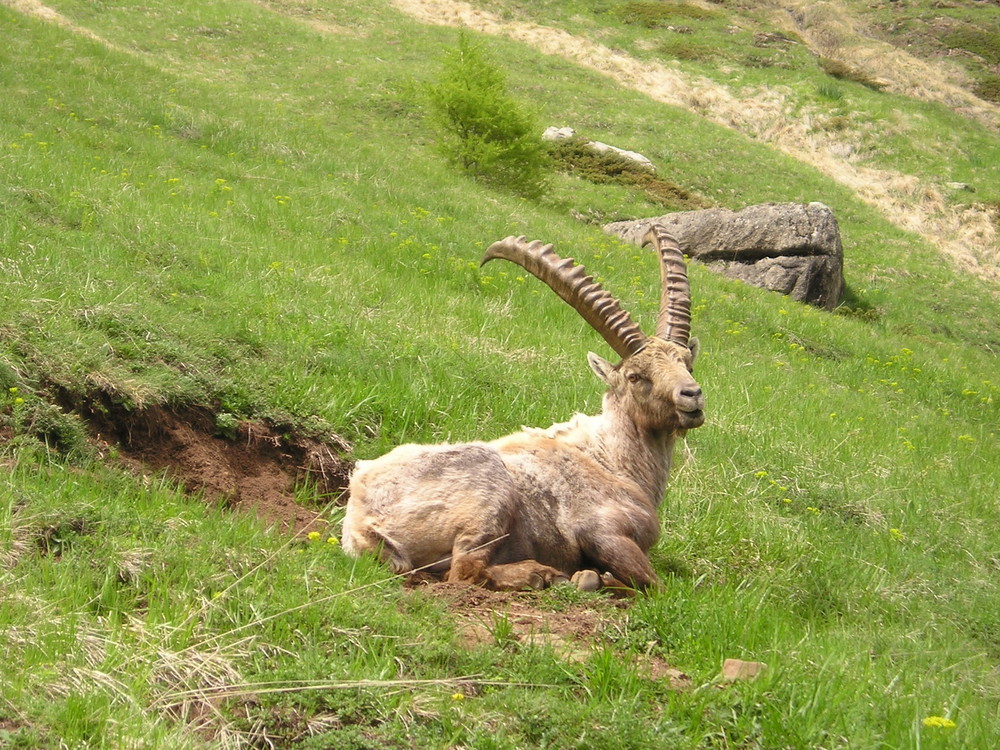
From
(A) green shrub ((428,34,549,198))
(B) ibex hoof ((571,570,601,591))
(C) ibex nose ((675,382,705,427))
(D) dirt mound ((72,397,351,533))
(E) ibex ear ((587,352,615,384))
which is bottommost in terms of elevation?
(A) green shrub ((428,34,549,198))

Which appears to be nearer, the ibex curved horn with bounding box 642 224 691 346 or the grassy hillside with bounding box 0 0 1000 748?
the grassy hillside with bounding box 0 0 1000 748

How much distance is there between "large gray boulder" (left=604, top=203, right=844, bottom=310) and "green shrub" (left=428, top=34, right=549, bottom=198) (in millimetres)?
2991

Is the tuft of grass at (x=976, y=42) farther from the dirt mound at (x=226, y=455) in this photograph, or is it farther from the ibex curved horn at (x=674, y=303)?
the dirt mound at (x=226, y=455)

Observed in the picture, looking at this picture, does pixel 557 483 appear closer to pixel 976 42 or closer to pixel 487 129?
pixel 487 129

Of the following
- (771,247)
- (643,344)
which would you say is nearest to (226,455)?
(643,344)

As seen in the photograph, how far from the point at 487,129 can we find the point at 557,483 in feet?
73.3

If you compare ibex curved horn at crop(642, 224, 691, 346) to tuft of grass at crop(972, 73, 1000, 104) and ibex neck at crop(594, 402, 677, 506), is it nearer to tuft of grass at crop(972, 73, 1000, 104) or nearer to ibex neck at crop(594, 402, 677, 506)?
ibex neck at crop(594, 402, 677, 506)

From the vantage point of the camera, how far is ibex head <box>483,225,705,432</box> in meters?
7.41

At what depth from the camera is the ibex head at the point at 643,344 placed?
741cm

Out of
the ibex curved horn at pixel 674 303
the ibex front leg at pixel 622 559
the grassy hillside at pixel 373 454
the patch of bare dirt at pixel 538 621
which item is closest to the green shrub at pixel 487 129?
the grassy hillside at pixel 373 454

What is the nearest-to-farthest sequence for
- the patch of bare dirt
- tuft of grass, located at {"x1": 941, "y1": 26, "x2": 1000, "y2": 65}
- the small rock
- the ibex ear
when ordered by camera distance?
the small rock → the patch of bare dirt → the ibex ear → tuft of grass, located at {"x1": 941, "y1": 26, "x2": 1000, "y2": 65}

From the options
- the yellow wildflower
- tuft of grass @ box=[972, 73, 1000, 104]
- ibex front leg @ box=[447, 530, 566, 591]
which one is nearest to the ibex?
→ ibex front leg @ box=[447, 530, 566, 591]

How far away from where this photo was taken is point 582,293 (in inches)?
314

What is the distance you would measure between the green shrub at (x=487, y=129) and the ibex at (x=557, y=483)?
2008 centimetres
